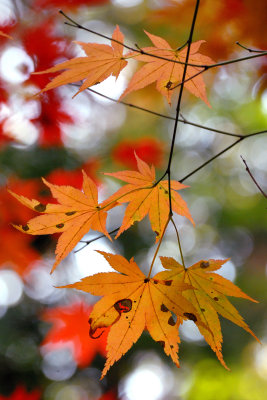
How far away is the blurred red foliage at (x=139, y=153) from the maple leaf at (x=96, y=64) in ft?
4.98

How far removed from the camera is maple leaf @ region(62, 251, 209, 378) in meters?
0.54

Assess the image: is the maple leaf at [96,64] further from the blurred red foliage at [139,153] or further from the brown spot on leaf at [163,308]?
the blurred red foliage at [139,153]

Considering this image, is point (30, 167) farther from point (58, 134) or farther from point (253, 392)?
point (253, 392)

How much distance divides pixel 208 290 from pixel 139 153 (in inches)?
66.7

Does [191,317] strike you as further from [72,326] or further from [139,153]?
[139,153]

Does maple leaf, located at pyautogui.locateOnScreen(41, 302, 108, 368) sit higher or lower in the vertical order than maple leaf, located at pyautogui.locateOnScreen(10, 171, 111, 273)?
lower

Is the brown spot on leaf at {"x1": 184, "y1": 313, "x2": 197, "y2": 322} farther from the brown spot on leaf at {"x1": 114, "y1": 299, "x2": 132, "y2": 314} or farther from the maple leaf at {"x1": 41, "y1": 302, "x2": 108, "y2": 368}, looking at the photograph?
the maple leaf at {"x1": 41, "y1": 302, "x2": 108, "y2": 368}

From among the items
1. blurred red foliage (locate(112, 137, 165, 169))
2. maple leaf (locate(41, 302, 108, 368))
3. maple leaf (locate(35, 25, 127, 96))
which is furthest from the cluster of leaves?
blurred red foliage (locate(112, 137, 165, 169))

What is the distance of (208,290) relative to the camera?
577 millimetres

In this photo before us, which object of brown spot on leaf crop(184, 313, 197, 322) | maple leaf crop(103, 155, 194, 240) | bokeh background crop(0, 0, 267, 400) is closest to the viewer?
brown spot on leaf crop(184, 313, 197, 322)

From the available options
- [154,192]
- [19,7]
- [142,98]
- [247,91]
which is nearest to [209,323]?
[154,192]

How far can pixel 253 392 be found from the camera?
299 cm

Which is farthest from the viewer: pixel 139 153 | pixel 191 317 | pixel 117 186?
pixel 117 186

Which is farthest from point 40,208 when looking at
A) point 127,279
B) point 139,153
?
point 139,153
